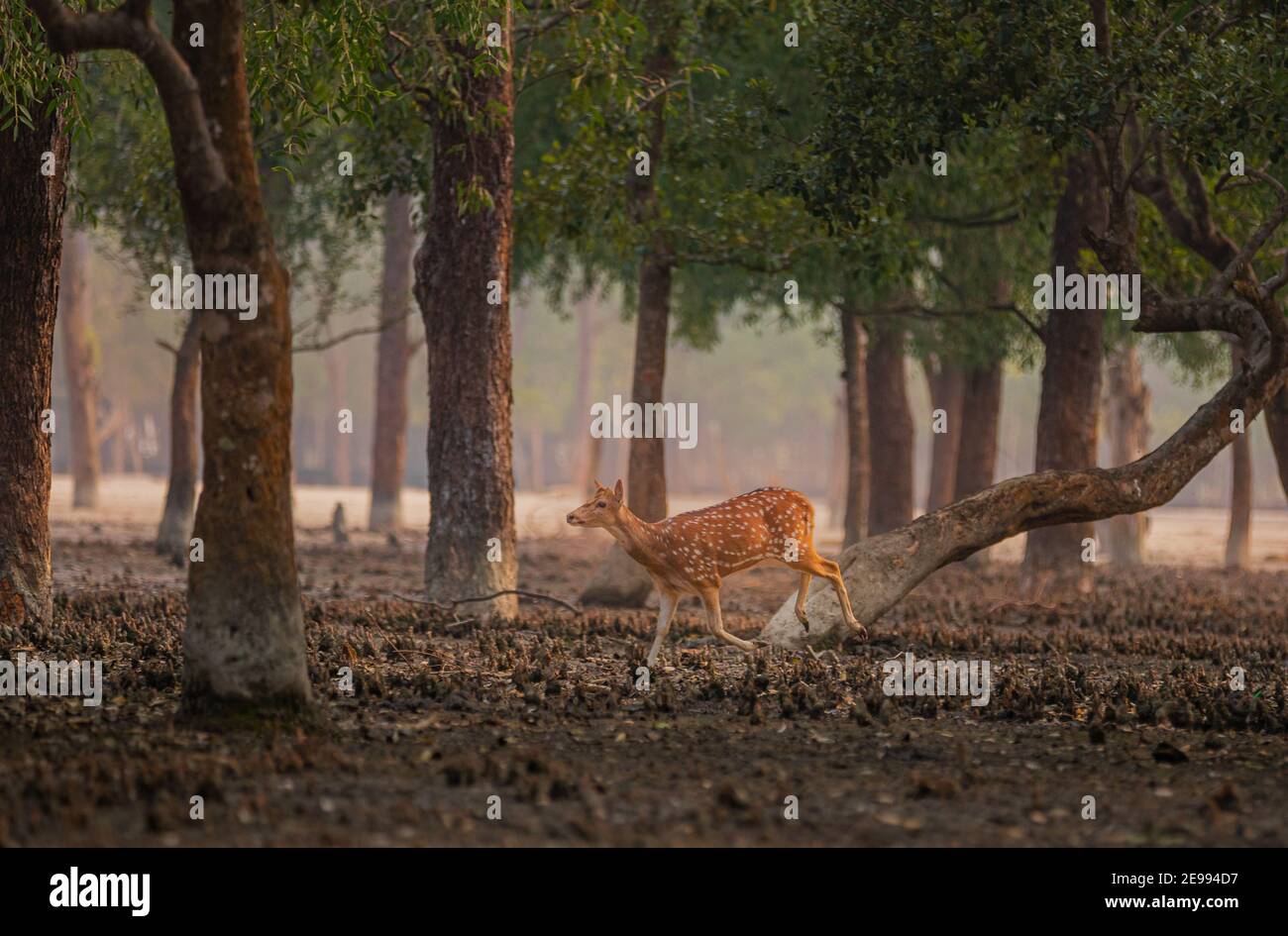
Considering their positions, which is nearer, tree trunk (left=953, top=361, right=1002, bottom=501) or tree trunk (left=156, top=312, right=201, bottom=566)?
tree trunk (left=156, top=312, right=201, bottom=566)

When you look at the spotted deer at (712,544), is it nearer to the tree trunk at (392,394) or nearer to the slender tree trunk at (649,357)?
the slender tree trunk at (649,357)

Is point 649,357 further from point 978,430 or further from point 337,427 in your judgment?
point 337,427

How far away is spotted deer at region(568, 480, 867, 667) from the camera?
1275 centimetres

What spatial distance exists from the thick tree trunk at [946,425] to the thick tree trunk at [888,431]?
5.10ft

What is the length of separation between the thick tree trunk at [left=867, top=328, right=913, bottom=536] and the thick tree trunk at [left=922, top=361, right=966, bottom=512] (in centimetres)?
156

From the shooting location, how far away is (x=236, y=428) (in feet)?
29.0

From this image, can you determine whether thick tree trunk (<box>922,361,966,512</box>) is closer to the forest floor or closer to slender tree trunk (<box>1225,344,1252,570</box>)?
slender tree trunk (<box>1225,344,1252,570</box>)

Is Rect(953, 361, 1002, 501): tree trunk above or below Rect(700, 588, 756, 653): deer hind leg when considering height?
above

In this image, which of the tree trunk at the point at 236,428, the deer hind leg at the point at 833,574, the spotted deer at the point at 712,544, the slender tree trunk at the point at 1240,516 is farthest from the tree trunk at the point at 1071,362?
the tree trunk at the point at 236,428

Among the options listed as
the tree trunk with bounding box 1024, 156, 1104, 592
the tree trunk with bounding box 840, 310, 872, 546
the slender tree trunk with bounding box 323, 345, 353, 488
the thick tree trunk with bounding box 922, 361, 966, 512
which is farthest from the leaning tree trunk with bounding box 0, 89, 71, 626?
the slender tree trunk with bounding box 323, 345, 353, 488

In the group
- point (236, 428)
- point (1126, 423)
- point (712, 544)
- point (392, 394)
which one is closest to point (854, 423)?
point (1126, 423)

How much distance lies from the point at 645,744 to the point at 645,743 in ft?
0.10
